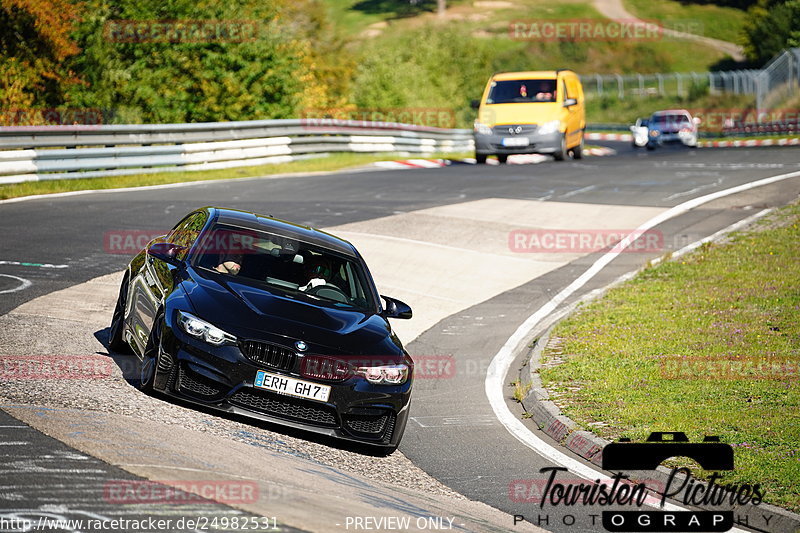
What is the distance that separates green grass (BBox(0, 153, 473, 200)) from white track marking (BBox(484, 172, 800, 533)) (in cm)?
1057

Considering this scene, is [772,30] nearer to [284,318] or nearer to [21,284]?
[21,284]

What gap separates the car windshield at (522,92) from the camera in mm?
29922

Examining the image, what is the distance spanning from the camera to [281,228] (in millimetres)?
9297

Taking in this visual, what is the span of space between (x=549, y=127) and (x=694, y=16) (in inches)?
3637

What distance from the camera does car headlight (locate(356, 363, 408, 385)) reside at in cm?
779

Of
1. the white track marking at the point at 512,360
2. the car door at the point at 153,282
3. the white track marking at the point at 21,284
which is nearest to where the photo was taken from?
the white track marking at the point at 512,360

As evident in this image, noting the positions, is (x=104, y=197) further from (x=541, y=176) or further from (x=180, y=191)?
(x=541, y=176)

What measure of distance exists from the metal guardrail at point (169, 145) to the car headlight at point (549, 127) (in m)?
6.41

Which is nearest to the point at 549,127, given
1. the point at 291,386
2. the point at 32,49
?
the point at 32,49

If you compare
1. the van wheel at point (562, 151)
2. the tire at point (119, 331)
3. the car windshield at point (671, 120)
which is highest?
the tire at point (119, 331)

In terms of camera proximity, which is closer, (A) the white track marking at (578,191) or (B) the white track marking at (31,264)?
(B) the white track marking at (31,264)

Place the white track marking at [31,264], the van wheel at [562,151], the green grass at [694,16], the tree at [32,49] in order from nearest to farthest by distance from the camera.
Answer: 1. the white track marking at [31,264]
2. the van wheel at [562,151]
3. the tree at [32,49]
4. the green grass at [694,16]

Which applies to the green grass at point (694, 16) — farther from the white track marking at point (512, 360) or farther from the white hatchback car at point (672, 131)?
the white track marking at point (512, 360)

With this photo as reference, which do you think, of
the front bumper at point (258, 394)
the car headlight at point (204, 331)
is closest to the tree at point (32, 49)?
the car headlight at point (204, 331)
